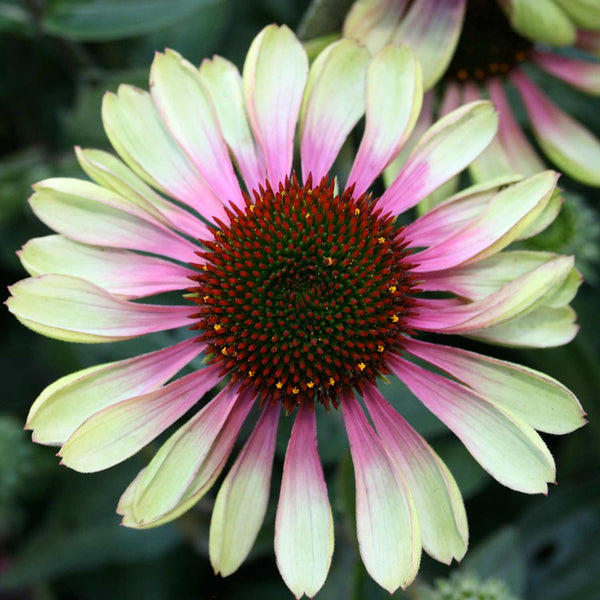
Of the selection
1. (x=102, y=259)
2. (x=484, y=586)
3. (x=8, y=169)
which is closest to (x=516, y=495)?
(x=484, y=586)

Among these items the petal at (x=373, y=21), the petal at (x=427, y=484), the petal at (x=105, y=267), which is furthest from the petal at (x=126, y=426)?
the petal at (x=373, y=21)

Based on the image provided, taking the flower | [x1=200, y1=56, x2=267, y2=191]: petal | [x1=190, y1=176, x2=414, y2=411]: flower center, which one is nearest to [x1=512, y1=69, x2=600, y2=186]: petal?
the flower

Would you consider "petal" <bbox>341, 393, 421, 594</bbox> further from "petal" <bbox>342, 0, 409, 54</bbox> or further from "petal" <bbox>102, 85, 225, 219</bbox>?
"petal" <bbox>342, 0, 409, 54</bbox>

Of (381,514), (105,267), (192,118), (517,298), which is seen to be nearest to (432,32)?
(192,118)

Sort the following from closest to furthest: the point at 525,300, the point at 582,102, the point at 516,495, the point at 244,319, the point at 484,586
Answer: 1. the point at 525,300
2. the point at 244,319
3. the point at 484,586
4. the point at 516,495
5. the point at 582,102

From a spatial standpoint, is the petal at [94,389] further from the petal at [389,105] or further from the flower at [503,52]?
the flower at [503,52]

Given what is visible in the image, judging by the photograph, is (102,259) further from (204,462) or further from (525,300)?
(525,300)
